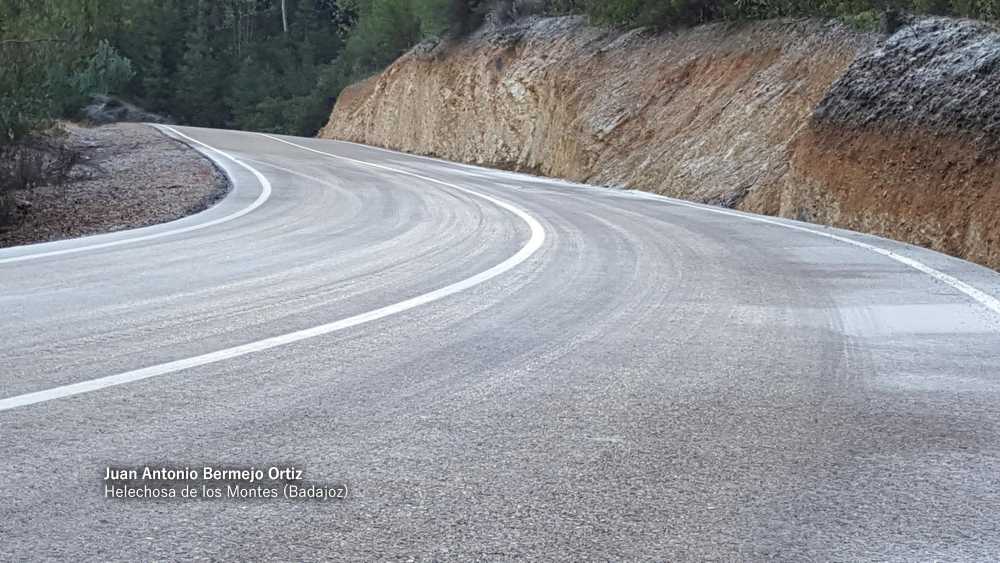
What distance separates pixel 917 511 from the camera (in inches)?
137

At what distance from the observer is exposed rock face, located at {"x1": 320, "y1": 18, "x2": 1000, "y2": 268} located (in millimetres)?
12672

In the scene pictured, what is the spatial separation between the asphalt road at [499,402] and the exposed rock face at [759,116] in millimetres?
3891

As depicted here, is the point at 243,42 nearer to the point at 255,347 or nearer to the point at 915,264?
the point at 915,264

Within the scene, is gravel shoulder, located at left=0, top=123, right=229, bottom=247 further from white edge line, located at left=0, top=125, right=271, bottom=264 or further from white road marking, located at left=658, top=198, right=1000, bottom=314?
white road marking, located at left=658, top=198, right=1000, bottom=314

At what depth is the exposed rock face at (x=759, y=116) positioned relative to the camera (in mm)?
12672

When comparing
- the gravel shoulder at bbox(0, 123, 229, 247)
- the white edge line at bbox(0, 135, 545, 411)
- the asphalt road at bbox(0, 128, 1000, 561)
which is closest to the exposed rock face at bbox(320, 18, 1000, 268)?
the asphalt road at bbox(0, 128, 1000, 561)

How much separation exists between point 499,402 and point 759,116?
1593 cm

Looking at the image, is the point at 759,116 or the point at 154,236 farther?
the point at 759,116

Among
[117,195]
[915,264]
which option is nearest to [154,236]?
[117,195]

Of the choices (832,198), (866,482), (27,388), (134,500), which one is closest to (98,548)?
(134,500)

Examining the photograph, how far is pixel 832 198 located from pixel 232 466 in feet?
41.4

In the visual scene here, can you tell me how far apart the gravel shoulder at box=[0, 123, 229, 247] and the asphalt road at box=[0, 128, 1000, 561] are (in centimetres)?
339

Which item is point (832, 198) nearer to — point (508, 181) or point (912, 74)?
point (912, 74)

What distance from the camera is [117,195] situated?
49.3ft
